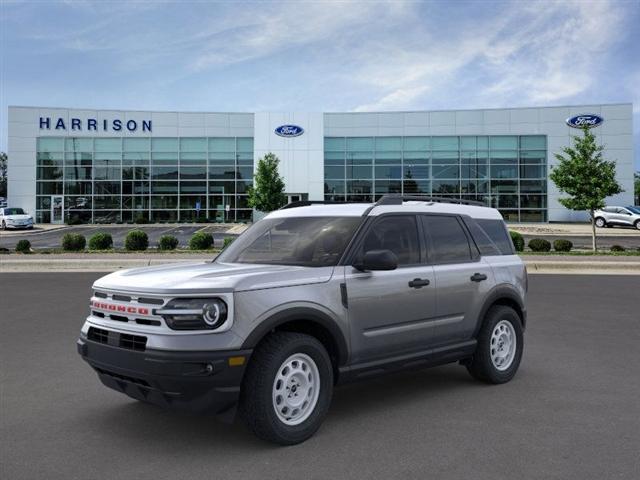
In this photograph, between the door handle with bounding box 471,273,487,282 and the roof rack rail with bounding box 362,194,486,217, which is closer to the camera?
the roof rack rail with bounding box 362,194,486,217

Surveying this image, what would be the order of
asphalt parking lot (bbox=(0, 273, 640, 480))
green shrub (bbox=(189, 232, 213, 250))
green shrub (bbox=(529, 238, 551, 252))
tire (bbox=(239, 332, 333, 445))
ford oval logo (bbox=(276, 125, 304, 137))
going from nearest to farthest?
asphalt parking lot (bbox=(0, 273, 640, 480)), tire (bbox=(239, 332, 333, 445)), green shrub (bbox=(529, 238, 551, 252)), green shrub (bbox=(189, 232, 213, 250)), ford oval logo (bbox=(276, 125, 304, 137))

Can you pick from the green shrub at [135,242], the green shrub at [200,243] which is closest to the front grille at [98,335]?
the green shrub at [200,243]

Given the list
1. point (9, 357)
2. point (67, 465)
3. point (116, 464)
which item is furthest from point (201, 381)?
point (9, 357)

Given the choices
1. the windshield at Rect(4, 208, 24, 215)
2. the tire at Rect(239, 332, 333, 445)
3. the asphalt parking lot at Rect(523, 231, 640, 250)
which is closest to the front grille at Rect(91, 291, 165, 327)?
the tire at Rect(239, 332, 333, 445)

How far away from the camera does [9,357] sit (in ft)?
24.2

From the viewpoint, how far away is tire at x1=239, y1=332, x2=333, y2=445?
13.6ft

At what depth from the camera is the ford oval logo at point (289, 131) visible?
171ft

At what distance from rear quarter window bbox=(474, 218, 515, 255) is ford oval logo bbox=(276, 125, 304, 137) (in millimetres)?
46254

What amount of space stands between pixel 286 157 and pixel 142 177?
41.2 ft

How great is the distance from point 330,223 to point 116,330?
1982 mm

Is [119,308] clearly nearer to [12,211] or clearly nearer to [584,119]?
[12,211]

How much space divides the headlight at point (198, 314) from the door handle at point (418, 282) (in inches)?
72.2

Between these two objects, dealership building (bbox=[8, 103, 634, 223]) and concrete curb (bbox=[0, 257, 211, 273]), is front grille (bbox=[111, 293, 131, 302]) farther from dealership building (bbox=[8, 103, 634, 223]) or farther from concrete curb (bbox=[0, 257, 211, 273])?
dealership building (bbox=[8, 103, 634, 223])

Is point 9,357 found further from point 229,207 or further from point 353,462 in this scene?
point 229,207
